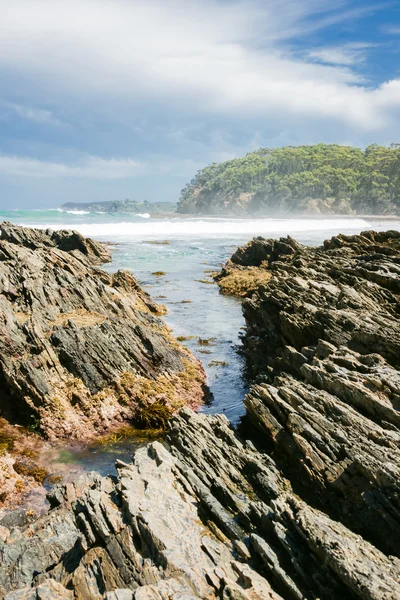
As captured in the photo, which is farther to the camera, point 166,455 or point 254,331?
point 254,331

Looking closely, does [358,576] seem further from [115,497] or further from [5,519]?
[5,519]

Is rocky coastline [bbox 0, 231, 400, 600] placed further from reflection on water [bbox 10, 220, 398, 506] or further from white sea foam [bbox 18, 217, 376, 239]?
white sea foam [bbox 18, 217, 376, 239]

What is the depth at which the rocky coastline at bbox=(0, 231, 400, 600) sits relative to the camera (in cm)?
894

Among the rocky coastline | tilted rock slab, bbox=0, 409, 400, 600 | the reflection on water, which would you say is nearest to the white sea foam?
the reflection on water

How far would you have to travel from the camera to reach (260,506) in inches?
448

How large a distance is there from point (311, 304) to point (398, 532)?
618 inches

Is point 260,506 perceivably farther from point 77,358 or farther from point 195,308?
point 195,308

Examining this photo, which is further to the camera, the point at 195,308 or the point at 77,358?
the point at 195,308

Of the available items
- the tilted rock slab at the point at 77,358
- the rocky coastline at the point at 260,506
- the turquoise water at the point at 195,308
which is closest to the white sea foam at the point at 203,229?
the turquoise water at the point at 195,308

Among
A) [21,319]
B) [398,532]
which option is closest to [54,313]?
[21,319]

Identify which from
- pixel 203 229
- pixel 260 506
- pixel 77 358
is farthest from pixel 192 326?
pixel 203 229

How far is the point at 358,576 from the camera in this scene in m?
8.59

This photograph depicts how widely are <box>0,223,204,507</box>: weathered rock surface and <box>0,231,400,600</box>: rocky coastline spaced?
5.19 meters

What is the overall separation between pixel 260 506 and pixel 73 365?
42.7ft
